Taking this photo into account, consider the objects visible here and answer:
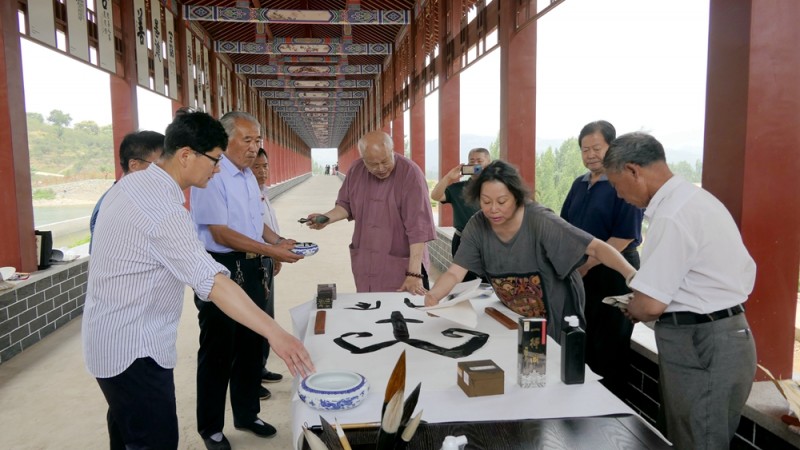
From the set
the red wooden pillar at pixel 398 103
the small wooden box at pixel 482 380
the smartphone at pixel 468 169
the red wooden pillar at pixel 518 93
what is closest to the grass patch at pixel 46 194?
the red wooden pillar at pixel 398 103

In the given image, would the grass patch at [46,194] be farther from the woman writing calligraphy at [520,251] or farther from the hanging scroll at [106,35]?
the woman writing calligraphy at [520,251]

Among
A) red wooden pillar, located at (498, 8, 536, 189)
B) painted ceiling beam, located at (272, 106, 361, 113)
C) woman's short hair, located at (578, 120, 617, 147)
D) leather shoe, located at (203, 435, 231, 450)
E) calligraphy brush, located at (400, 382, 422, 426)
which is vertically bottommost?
leather shoe, located at (203, 435, 231, 450)

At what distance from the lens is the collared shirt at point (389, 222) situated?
308 cm

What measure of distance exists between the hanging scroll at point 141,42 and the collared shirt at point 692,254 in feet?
25.0

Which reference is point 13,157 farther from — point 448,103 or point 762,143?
point 448,103

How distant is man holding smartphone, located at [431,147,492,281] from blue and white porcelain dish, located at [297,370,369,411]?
2.58 meters

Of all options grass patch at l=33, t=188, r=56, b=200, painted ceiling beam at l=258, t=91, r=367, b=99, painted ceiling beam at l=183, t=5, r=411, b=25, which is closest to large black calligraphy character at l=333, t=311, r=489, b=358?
painted ceiling beam at l=183, t=5, r=411, b=25

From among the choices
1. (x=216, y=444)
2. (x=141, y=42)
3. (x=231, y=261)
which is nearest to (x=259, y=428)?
(x=216, y=444)

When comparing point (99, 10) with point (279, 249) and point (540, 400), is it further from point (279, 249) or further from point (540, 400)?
point (540, 400)

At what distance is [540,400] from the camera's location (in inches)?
58.2

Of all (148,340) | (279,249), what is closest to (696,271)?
(148,340)

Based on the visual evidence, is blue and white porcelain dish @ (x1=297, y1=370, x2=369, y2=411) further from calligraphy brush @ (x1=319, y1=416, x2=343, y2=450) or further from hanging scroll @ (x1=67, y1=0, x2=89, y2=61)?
hanging scroll @ (x1=67, y1=0, x2=89, y2=61)

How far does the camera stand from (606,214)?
2.78 m

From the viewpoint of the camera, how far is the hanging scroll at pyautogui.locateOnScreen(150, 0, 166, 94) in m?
8.20
